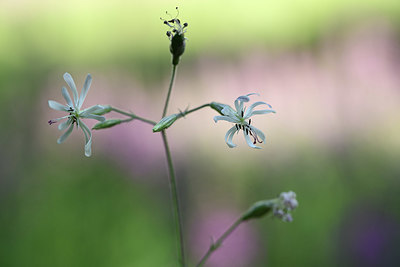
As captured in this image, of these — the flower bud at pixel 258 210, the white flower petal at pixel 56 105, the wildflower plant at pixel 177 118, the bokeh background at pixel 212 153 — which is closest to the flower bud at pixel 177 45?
the wildflower plant at pixel 177 118

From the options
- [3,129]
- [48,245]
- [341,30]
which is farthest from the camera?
[341,30]

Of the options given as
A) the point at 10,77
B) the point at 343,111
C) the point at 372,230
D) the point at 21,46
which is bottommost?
the point at 372,230

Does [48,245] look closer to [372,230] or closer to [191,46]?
[372,230]

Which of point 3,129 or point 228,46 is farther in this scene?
point 228,46

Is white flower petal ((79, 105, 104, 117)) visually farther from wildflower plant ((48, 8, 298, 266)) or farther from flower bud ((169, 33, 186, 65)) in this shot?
flower bud ((169, 33, 186, 65))

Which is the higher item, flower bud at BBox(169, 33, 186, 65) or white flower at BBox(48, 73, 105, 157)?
flower bud at BBox(169, 33, 186, 65)

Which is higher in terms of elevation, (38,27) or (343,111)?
(38,27)

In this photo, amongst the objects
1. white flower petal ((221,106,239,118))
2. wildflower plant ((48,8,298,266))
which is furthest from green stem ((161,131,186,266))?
white flower petal ((221,106,239,118))

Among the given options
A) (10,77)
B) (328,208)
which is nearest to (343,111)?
(328,208)

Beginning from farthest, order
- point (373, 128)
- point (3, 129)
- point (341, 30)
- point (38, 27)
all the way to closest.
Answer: point (38, 27), point (341, 30), point (373, 128), point (3, 129)
